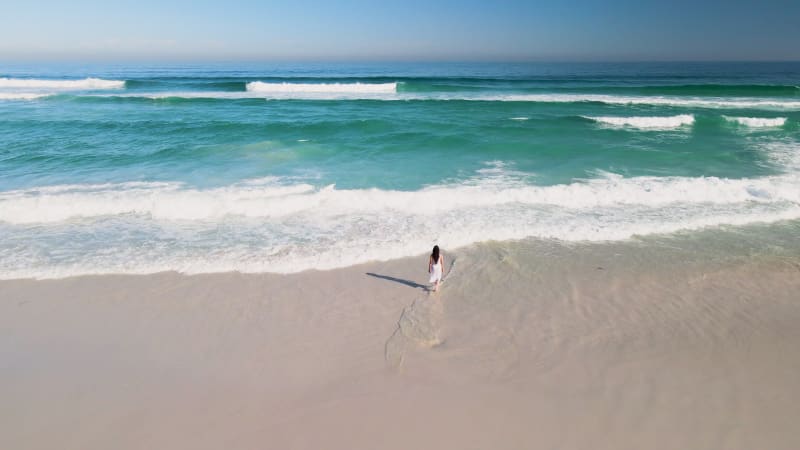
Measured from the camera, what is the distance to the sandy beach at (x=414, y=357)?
4316 mm

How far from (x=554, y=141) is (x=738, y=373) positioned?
1402 cm

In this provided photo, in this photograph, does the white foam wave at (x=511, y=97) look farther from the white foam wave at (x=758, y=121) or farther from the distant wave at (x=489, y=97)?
the white foam wave at (x=758, y=121)

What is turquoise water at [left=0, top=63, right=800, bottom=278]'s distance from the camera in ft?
28.6

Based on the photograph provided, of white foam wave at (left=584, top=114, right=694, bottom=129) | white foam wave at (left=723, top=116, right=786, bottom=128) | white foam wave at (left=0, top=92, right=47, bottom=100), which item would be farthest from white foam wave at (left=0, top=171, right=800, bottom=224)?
white foam wave at (left=0, top=92, right=47, bottom=100)

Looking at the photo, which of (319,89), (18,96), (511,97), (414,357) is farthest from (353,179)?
(18,96)

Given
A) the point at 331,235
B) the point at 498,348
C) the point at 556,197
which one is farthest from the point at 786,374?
the point at 331,235

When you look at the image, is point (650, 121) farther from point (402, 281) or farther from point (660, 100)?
point (402, 281)

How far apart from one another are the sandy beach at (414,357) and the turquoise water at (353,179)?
1.29 m

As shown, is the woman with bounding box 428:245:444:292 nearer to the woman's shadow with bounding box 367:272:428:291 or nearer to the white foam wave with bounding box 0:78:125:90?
the woman's shadow with bounding box 367:272:428:291

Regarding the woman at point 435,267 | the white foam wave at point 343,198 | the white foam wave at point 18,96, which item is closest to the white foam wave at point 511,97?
the white foam wave at point 18,96

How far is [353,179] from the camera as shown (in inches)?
509

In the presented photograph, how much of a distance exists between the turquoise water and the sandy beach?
4.23 feet

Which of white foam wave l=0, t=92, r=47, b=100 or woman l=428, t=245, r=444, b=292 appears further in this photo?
white foam wave l=0, t=92, r=47, b=100

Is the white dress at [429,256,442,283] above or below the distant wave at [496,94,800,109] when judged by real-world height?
below
